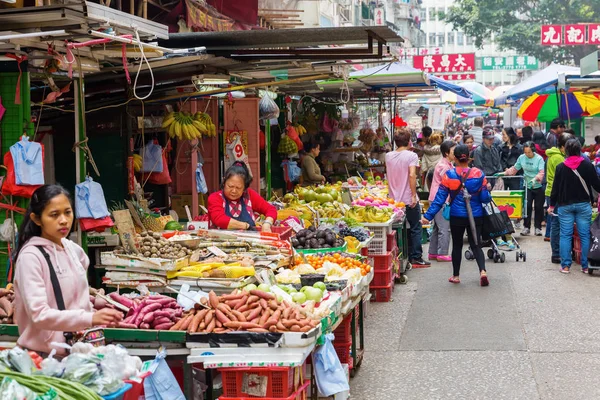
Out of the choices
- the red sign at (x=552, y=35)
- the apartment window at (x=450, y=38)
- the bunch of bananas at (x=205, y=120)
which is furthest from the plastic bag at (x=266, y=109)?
the apartment window at (x=450, y=38)

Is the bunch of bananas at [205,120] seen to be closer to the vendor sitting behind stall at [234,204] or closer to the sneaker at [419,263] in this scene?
the vendor sitting behind stall at [234,204]

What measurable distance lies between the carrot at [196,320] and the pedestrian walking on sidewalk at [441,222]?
7833mm

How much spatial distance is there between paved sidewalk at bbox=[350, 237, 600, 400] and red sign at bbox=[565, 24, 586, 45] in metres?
25.6

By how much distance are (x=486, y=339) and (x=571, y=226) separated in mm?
4201

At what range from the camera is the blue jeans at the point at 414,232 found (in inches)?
512

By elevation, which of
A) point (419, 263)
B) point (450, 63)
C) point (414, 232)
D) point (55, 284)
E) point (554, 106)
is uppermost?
point (450, 63)

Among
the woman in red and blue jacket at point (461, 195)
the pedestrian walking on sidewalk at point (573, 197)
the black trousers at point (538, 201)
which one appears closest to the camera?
the woman in red and blue jacket at point (461, 195)

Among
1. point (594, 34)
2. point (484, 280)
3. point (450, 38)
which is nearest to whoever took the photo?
point (484, 280)

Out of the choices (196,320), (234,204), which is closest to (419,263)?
(234,204)

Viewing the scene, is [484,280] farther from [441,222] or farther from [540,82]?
[540,82]

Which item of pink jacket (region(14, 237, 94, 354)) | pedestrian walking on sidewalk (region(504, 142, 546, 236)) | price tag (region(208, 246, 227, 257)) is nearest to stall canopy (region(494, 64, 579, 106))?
pedestrian walking on sidewalk (region(504, 142, 546, 236))

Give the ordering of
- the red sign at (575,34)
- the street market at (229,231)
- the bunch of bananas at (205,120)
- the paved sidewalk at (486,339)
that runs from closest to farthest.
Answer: the street market at (229,231) < the paved sidewalk at (486,339) < the bunch of bananas at (205,120) < the red sign at (575,34)

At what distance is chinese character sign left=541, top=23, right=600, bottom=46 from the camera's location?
36188mm

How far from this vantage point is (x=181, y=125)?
10.3m
